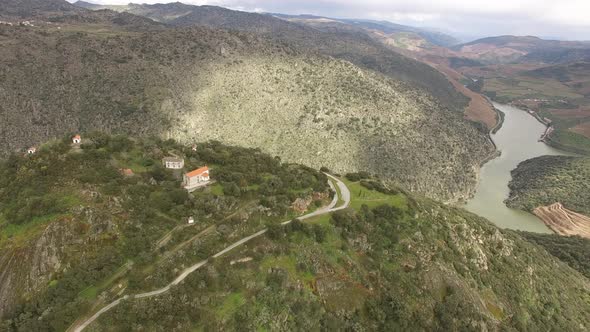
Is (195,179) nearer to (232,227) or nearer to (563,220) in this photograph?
(232,227)

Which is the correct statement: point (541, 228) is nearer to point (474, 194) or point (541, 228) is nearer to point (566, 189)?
point (474, 194)

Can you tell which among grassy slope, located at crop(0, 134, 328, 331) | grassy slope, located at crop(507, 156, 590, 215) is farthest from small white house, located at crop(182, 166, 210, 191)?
grassy slope, located at crop(507, 156, 590, 215)

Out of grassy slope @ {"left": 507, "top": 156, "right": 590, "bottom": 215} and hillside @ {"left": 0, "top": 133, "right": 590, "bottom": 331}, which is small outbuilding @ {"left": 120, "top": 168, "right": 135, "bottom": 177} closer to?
hillside @ {"left": 0, "top": 133, "right": 590, "bottom": 331}

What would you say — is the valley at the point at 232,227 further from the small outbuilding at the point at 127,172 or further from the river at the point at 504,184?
the river at the point at 504,184

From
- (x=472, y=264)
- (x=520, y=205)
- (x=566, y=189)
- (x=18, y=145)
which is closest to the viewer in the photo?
(x=472, y=264)

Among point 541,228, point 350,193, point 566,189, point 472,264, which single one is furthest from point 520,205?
point 350,193

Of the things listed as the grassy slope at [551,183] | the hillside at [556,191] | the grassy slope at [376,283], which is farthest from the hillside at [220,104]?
the grassy slope at [376,283]
